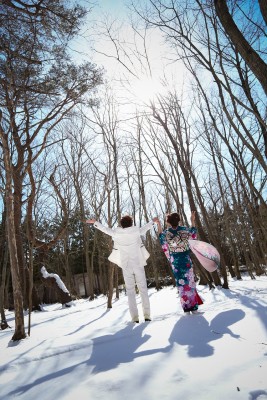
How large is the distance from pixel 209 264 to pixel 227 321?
6.23 feet

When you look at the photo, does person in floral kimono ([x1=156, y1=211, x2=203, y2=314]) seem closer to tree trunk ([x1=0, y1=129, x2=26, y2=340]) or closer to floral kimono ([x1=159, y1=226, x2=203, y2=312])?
floral kimono ([x1=159, y1=226, x2=203, y2=312])

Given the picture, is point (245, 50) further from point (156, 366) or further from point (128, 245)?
point (156, 366)

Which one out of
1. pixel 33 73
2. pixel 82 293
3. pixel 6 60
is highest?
pixel 33 73

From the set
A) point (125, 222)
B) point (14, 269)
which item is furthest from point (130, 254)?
point (14, 269)

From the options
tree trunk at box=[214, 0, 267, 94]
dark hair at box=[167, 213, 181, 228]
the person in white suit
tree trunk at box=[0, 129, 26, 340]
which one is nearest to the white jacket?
the person in white suit

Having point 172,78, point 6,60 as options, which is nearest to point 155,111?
point 172,78

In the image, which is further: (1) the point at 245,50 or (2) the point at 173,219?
(2) the point at 173,219

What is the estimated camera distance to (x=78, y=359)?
2.35 meters

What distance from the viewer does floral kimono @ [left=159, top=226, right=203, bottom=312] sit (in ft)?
13.6

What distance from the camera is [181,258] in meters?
4.31

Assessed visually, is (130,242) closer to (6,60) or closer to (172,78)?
(6,60)

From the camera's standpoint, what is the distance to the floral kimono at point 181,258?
4.16 metres

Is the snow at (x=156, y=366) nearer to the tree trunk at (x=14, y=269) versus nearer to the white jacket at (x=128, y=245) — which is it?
the white jacket at (x=128, y=245)

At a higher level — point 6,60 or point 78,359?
point 6,60
